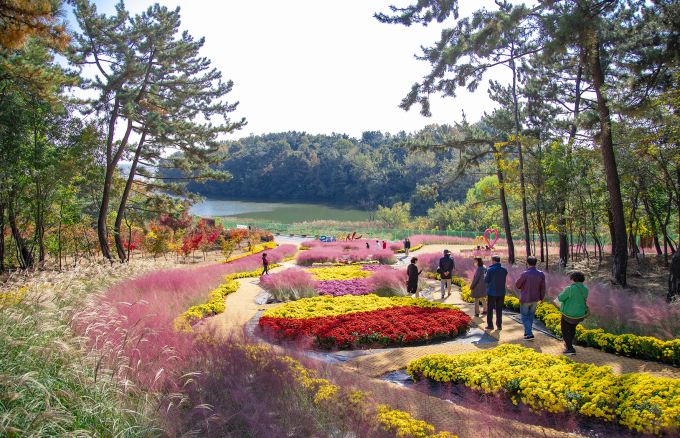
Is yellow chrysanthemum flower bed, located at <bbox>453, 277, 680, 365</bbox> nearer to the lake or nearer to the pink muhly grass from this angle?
the pink muhly grass

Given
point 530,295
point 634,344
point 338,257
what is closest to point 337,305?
point 530,295

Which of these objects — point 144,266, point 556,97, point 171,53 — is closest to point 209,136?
point 171,53

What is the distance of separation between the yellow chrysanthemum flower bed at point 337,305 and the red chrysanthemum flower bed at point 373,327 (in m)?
0.61

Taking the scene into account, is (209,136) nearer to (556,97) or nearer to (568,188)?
(568,188)

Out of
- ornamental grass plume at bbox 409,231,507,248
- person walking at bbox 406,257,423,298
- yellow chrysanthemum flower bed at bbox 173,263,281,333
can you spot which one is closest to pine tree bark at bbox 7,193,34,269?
yellow chrysanthemum flower bed at bbox 173,263,281,333

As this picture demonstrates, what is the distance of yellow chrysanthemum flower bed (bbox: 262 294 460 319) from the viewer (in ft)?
28.8

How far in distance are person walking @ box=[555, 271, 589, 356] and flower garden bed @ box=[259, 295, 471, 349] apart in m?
1.92

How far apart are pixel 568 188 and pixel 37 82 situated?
18583 mm

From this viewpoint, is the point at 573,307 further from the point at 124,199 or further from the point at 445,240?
the point at 445,240

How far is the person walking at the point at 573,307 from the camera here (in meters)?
5.79

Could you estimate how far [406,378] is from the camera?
208 inches

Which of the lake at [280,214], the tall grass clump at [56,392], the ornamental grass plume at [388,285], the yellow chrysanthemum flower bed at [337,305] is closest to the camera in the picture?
the tall grass clump at [56,392]

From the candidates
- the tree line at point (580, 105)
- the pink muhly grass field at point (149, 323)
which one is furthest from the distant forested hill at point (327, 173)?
the pink muhly grass field at point (149, 323)

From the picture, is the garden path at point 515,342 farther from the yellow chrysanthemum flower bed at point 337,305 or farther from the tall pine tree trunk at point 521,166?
the tall pine tree trunk at point 521,166
